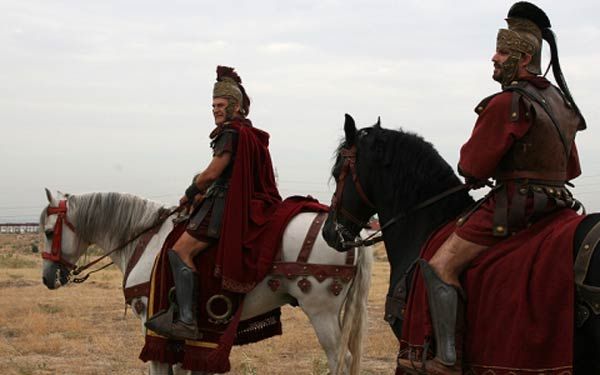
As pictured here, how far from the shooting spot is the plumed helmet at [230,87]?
6723 millimetres

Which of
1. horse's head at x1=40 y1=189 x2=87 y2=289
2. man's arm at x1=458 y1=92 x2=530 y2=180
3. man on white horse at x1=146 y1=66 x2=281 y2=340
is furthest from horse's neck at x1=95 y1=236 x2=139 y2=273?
man's arm at x1=458 y1=92 x2=530 y2=180

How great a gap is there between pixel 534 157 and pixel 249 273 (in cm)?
320

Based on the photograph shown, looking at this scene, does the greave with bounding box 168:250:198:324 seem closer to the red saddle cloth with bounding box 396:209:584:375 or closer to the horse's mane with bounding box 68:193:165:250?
the horse's mane with bounding box 68:193:165:250

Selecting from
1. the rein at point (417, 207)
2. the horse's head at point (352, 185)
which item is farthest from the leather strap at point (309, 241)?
the rein at point (417, 207)

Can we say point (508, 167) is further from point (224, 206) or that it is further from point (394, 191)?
point (224, 206)

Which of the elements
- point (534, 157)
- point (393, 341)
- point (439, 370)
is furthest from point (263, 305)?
point (393, 341)

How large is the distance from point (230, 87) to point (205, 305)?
199 cm

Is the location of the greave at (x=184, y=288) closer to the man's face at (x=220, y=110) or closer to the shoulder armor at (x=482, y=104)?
the man's face at (x=220, y=110)

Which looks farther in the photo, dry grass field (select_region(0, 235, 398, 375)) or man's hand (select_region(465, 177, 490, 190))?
dry grass field (select_region(0, 235, 398, 375))

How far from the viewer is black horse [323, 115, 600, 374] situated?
430 centimetres

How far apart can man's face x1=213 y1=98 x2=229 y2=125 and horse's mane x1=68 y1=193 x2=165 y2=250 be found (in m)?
1.12

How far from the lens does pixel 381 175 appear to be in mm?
4480

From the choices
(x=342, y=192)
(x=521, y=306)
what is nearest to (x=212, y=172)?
(x=342, y=192)

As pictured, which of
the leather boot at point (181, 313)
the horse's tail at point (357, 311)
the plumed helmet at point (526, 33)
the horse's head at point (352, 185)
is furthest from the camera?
the horse's tail at point (357, 311)
